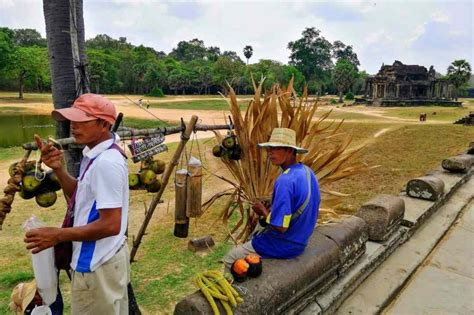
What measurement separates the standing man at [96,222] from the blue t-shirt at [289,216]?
104 centimetres

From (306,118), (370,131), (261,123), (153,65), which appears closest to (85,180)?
(261,123)

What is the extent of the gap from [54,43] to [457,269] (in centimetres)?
444

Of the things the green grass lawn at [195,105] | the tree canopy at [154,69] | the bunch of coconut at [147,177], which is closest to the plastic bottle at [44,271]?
the bunch of coconut at [147,177]

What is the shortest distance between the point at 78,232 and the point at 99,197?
22 centimetres

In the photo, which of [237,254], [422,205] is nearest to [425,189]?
[422,205]

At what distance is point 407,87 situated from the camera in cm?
4466

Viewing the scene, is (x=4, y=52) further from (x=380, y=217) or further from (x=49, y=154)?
(x=380, y=217)

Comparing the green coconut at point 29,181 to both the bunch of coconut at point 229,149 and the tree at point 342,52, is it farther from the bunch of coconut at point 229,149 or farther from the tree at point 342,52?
the tree at point 342,52

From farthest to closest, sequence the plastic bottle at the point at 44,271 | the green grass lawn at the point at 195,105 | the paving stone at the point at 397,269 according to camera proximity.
A: the green grass lawn at the point at 195,105 < the paving stone at the point at 397,269 < the plastic bottle at the point at 44,271

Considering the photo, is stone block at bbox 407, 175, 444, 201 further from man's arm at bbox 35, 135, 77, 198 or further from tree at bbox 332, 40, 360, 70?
tree at bbox 332, 40, 360, 70

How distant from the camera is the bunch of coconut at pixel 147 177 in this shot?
389 centimetres

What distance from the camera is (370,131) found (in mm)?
18469

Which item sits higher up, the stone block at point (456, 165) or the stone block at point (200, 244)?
the stone block at point (456, 165)

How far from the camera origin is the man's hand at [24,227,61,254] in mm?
1934
